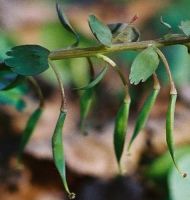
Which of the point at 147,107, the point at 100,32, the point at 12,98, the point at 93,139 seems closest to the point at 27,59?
the point at 100,32

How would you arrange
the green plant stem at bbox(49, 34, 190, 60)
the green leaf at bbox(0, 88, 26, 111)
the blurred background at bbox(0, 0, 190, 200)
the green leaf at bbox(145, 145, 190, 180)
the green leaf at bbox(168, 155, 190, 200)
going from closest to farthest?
the green plant stem at bbox(49, 34, 190, 60) → the green leaf at bbox(0, 88, 26, 111) → the green leaf at bbox(168, 155, 190, 200) → the green leaf at bbox(145, 145, 190, 180) → the blurred background at bbox(0, 0, 190, 200)

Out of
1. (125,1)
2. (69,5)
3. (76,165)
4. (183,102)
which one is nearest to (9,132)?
(76,165)

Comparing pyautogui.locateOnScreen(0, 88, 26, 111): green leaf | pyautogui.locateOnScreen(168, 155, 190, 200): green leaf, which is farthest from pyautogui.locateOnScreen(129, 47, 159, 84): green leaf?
pyautogui.locateOnScreen(168, 155, 190, 200): green leaf

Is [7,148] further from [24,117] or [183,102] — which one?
[183,102]

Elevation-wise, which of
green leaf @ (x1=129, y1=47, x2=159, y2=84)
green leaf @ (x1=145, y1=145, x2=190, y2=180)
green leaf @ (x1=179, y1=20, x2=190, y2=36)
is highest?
green leaf @ (x1=179, y1=20, x2=190, y2=36)

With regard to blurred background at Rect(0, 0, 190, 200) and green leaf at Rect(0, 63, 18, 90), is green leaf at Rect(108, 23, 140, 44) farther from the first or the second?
blurred background at Rect(0, 0, 190, 200)
